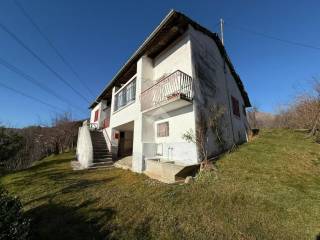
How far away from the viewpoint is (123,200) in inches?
229

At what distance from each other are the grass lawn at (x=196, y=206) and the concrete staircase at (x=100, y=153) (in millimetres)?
4056

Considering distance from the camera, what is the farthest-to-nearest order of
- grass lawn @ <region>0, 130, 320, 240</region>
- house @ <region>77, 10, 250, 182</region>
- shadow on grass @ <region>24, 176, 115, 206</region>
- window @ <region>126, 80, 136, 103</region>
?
window @ <region>126, 80, 136, 103</region> < house @ <region>77, 10, 250, 182</region> < shadow on grass @ <region>24, 176, 115, 206</region> < grass lawn @ <region>0, 130, 320, 240</region>

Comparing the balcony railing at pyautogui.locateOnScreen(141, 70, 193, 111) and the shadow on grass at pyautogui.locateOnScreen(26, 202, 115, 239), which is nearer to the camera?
the shadow on grass at pyautogui.locateOnScreen(26, 202, 115, 239)

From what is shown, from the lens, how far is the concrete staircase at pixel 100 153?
1235cm

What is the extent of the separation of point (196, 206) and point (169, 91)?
589 cm

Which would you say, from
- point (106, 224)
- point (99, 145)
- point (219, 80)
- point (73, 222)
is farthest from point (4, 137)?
point (219, 80)

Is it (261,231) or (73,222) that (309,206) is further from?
(73,222)

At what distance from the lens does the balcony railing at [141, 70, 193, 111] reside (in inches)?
329

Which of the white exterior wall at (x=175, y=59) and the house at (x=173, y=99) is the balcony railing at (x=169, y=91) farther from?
the white exterior wall at (x=175, y=59)

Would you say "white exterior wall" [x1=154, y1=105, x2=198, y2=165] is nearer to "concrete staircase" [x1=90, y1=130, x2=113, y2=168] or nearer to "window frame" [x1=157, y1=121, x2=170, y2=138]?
"window frame" [x1=157, y1=121, x2=170, y2=138]

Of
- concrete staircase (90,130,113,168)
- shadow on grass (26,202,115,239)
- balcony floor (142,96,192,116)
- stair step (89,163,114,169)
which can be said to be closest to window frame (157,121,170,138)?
balcony floor (142,96,192,116)

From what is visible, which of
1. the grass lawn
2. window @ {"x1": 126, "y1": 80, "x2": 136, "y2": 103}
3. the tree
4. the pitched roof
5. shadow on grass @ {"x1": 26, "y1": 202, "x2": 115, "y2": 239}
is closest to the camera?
the grass lawn

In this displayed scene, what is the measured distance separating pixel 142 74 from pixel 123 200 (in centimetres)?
812

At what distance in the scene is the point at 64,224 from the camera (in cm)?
453
